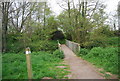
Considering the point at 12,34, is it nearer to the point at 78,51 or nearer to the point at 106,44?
the point at 78,51

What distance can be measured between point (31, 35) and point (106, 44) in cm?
663

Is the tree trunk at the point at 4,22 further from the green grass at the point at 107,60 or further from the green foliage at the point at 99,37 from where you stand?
the green foliage at the point at 99,37

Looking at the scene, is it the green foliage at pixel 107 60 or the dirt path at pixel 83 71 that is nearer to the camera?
the dirt path at pixel 83 71

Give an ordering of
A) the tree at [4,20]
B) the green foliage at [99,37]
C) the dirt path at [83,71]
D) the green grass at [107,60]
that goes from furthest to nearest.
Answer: the green foliage at [99,37] < the tree at [4,20] < the green grass at [107,60] < the dirt path at [83,71]

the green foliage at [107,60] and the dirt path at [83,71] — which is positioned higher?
the green foliage at [107,60]

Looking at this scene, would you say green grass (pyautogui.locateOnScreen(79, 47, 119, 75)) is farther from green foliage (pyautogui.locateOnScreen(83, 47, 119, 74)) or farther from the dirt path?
the dirt path

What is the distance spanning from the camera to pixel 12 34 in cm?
822

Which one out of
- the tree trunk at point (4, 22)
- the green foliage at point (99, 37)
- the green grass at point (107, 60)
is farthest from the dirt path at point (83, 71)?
the tree trunk at point (4, 22)

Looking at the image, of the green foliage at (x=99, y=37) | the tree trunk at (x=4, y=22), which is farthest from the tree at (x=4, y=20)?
the green foliage at (x=99, y=37)

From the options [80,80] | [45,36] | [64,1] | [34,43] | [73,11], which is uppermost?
[64,1]

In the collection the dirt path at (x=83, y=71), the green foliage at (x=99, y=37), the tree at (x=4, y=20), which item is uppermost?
the tree at (x=4, y=20)

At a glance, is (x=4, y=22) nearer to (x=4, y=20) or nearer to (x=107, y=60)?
(x=4, y=20)

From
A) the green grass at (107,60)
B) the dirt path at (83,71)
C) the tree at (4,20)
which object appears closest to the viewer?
the dirt path at (83,71)

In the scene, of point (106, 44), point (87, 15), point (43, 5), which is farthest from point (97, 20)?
point (43, 5)
